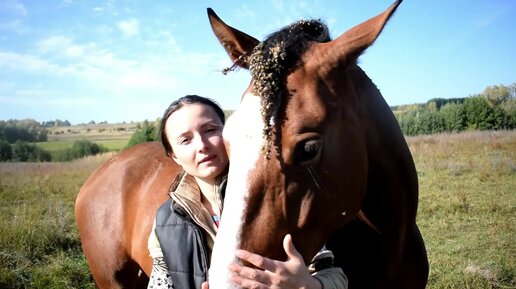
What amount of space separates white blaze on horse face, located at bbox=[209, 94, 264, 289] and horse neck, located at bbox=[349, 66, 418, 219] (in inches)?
28.3

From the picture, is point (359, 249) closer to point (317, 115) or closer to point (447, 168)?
point (317, 115)

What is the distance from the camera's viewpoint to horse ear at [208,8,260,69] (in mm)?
2101

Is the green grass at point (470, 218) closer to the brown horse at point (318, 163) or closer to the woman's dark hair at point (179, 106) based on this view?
the brown horse at point (318, 163)

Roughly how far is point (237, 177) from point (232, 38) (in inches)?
36.5

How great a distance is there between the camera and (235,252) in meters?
1.47

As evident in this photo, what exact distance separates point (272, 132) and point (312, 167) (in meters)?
0.24

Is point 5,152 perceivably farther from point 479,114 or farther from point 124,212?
point 479,114

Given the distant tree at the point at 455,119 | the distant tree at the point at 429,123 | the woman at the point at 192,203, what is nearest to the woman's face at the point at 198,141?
the woman at the point at 192,203

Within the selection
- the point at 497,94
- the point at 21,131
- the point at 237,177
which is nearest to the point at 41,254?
the point at 237,177

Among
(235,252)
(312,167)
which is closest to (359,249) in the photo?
(312,167)

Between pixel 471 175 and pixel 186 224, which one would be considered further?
pixel 471 175

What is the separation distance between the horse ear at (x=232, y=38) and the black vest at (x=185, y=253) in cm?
97

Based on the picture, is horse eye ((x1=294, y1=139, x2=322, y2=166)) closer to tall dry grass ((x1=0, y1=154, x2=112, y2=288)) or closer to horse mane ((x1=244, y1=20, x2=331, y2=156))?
horse mane ((x1=244, y1=20, x2=331, y2=156))

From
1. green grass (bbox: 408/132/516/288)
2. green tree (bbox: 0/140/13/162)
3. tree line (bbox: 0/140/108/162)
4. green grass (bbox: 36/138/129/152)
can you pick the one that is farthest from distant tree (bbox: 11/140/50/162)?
green grass (bbox: 408/132/516/288)
